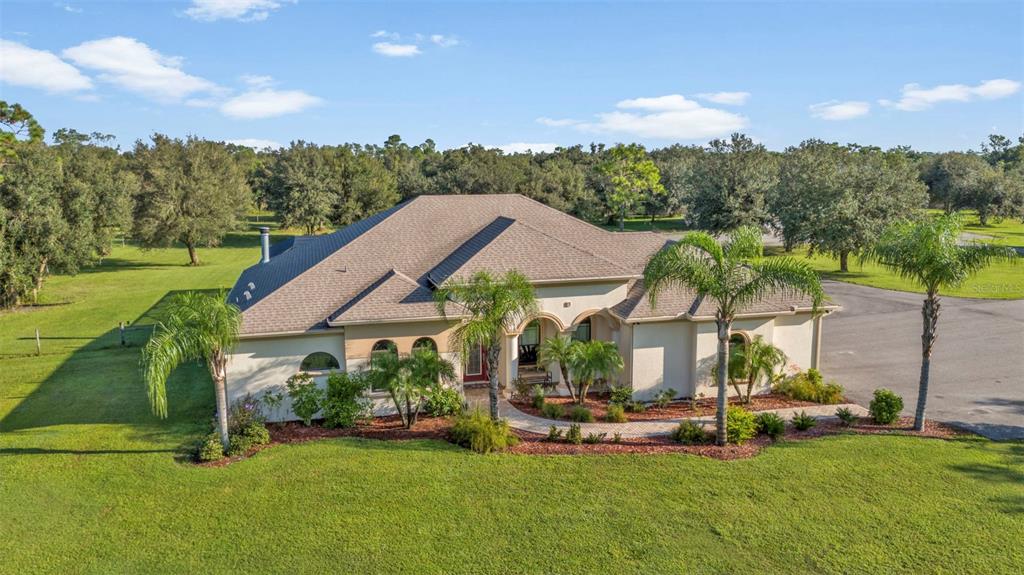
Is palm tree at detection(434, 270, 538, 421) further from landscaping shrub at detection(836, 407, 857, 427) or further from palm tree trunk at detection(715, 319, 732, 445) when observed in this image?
landscaping shrub at detection(836, 407, 857, 427)

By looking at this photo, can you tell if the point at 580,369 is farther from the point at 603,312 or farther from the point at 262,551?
the point at 262,551

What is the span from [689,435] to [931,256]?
7.69 m

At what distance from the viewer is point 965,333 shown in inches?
1116

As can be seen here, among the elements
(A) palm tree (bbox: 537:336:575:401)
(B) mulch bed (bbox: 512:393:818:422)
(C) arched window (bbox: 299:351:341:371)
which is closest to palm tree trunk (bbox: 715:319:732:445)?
(B) mulch bed (bbox: 512:393:818:422)

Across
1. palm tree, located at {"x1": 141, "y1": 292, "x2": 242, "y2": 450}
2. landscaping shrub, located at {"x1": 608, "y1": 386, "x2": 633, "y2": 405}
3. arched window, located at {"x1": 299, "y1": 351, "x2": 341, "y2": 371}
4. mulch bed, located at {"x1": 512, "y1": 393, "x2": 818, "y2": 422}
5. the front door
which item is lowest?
mulch bed, located at {"x1": 512, "y1": 393, "x2": 818, "y2": 422}

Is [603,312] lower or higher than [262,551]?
higher

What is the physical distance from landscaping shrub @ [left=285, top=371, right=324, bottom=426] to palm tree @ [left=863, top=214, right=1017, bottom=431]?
15906mm

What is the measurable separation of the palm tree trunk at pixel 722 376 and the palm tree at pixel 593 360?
11.0 feet

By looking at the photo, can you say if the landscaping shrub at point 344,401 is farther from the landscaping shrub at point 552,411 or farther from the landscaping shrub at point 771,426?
the landscaping shrub at point 771,426

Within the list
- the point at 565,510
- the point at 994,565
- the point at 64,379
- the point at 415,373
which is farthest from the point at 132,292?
the point at 994,565

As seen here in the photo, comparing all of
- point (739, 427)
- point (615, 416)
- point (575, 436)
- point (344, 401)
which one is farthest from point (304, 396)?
point (739, 427)

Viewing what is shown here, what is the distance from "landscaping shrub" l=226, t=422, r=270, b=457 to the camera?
15.6m

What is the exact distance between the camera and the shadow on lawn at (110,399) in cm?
1781

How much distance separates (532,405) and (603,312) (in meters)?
3.93
